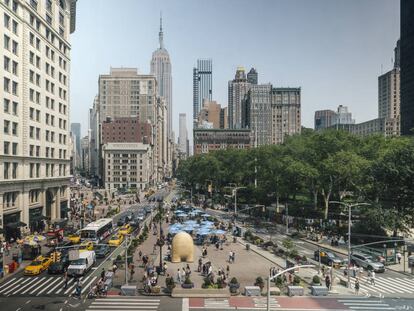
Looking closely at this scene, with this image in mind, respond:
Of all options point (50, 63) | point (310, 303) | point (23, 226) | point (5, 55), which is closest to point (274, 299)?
point (310, 303)

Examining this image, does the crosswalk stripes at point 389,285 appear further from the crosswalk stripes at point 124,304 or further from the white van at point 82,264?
the white van at point 82,264

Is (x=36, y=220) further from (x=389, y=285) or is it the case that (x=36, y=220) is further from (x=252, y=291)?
(x=389, y=285)

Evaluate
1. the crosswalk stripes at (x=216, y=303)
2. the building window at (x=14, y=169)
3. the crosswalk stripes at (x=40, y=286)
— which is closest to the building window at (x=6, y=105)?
the building window at (x=14, y=169)

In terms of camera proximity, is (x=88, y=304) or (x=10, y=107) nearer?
(x=88, y=304)

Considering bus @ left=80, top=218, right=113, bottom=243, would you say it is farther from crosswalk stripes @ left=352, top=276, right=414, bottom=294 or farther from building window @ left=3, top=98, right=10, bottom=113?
crosswalk stripes @ left=352, top=276, right=414, bottom=294

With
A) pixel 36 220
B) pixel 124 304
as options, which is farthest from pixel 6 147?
pixel 124 304

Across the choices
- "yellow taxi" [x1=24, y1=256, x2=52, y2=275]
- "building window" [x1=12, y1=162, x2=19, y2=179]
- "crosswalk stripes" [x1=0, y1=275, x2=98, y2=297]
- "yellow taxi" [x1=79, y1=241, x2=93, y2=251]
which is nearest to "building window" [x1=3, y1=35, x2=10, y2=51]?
"building window" [x1=12, y1=162, x2=19, y2=179]
